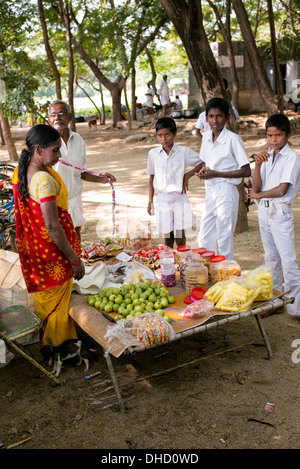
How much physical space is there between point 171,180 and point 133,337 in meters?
2.12

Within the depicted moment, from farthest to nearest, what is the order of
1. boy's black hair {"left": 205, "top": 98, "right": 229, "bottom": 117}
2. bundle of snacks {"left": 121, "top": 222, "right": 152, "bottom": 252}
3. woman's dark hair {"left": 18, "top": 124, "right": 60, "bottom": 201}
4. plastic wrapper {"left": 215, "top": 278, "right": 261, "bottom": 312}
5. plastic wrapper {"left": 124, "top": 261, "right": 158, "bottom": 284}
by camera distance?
bundle of snacks {"left": 121, "top": 222, "right": 152, "bottom": 252}
boy's black hair {"left": 205, "top": 98, "right": 229, "bottom": 117}
plastic wrapper {"left": 124, "top": 261, "right": 158, "bottom": 284}
plastic wrapper {"left": 215, "top": 278, "right": 261, "bottom": 312}
woman's dark hair {"left": 18, "top": 124, "right": 60, "bottom": 201}

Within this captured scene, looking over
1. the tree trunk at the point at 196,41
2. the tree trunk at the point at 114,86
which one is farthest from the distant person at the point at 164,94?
the tree trunk at the point at 196,41

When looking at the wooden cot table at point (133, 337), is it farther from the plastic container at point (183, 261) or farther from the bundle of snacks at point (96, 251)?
the bundle of snacks at point (96, 251)

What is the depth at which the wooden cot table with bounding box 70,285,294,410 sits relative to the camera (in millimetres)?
2939

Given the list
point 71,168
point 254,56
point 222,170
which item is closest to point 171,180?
point 222,170

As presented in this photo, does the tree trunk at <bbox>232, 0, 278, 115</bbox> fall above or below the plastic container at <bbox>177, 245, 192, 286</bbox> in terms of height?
above

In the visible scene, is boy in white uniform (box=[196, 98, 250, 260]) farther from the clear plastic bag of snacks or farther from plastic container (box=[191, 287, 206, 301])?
plastic container (box=[191, 287, 206, 301])

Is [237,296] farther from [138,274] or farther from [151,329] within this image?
[138,274]

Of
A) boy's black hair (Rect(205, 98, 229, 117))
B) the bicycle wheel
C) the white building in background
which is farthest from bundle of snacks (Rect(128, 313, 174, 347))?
the white building in background

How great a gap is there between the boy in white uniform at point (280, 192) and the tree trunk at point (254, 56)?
639 centimetres

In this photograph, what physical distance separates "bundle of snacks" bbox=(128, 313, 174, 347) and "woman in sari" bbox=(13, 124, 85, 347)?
2.08 ft

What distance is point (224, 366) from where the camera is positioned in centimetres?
346

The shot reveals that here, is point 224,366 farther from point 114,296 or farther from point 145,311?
point 114,296

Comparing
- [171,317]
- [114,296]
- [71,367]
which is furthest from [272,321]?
[71,367]
